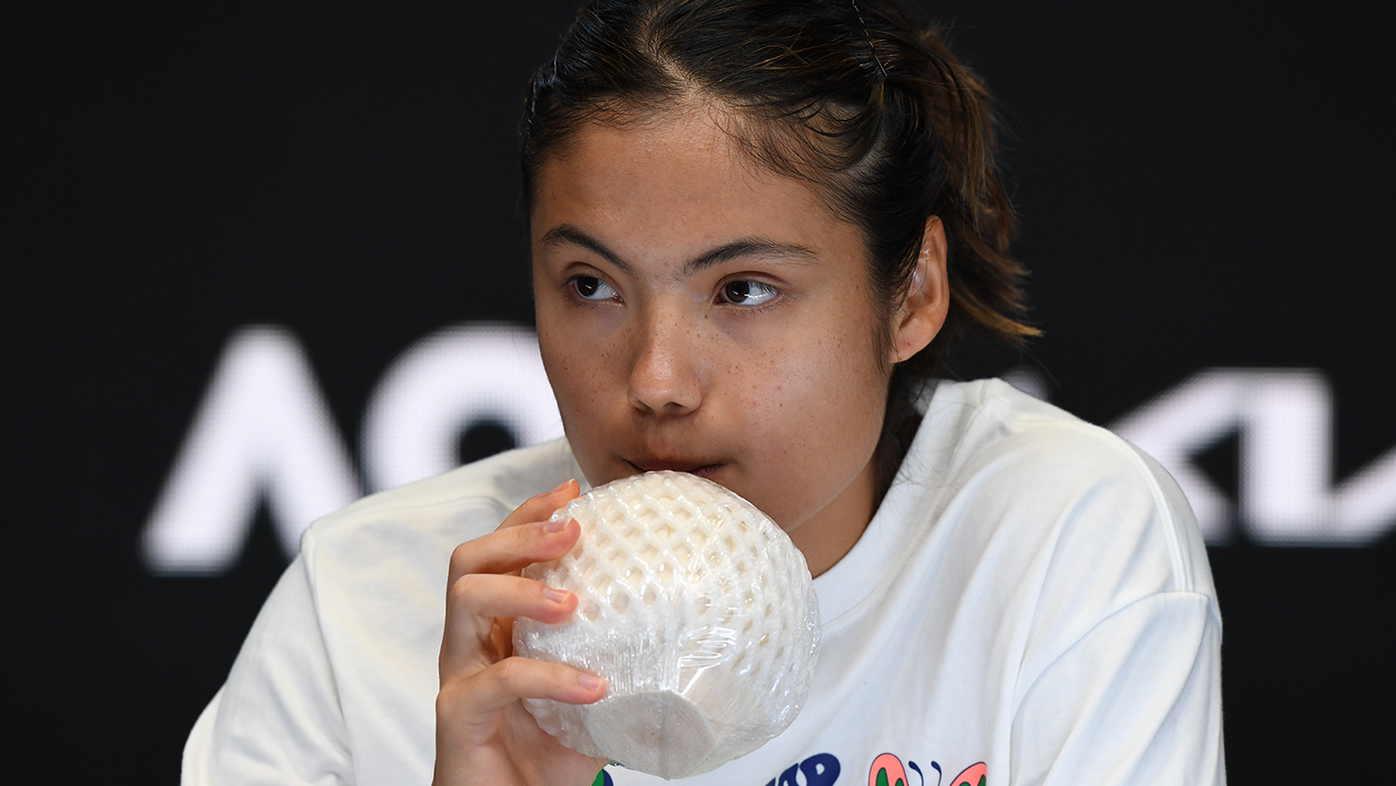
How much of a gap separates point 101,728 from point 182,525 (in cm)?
44

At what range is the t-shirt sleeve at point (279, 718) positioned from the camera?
1.47 m

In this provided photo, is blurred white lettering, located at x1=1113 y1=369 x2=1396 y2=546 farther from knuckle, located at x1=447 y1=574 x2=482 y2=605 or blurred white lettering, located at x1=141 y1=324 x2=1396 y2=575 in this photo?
knuckle, located at x1=447 y1=574 x2=482 y2=605

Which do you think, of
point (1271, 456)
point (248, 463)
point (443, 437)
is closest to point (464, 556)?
point (443, 437)

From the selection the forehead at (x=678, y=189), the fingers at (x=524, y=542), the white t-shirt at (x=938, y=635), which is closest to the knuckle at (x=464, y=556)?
the fingers at (x=524, y=542)

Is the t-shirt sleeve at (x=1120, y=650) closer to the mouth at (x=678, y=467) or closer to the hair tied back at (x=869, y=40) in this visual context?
the mouth at (x=678, y=467)

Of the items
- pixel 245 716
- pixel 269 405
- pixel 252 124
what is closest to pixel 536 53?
pixel 252 124

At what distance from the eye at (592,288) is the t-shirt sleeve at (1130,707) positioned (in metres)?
0.58

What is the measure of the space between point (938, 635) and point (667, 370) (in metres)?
0.48

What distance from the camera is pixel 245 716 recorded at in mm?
1499

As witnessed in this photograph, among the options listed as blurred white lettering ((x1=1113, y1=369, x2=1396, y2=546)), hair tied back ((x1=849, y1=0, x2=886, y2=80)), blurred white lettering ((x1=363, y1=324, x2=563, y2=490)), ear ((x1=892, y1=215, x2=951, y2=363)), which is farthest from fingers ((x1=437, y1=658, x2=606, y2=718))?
blurred white lettering ((x1=1113, y1=369, x2=1396, y2=546))

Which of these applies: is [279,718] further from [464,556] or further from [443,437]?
[443,437]

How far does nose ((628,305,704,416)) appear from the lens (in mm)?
1204

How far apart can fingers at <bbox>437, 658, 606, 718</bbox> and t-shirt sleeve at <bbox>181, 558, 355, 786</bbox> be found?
411mm

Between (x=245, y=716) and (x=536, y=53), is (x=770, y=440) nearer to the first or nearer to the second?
(x=245, y=716)
